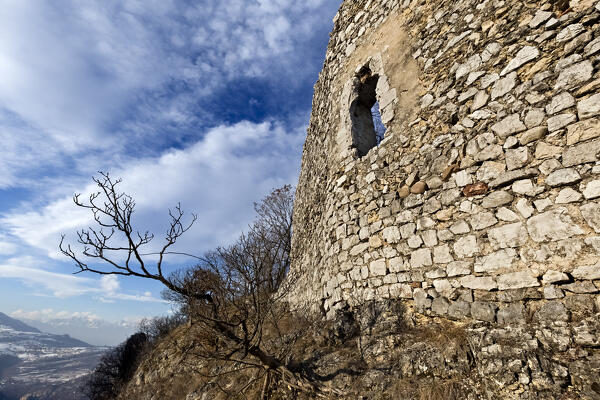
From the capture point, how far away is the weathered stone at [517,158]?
2763 millimetres

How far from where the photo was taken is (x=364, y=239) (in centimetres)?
439

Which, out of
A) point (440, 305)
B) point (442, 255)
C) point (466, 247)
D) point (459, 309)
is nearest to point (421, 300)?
point (440, 305)

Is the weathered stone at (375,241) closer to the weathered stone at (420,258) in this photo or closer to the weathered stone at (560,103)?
the weathered stone at (420,258)

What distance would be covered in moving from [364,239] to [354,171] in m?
1.22

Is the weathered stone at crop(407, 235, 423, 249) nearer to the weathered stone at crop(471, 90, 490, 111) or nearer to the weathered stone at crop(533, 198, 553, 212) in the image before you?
the weathered stone at crop(533, 198, 553, 212)

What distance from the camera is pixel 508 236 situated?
2770 millimetres

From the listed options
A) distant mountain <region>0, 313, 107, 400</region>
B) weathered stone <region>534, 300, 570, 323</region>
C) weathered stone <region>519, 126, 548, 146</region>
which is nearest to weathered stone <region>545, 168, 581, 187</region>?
weathered stone <region>519, 126, 548, 146</region>

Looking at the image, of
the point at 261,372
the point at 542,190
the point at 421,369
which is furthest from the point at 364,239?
the point at 261,372

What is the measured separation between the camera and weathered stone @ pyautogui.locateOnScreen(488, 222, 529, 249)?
2.69 metres

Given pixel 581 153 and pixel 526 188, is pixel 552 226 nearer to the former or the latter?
pixel 526 188

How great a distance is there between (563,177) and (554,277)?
859mm

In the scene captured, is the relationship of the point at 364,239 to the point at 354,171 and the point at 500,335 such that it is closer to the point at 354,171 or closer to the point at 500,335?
the point at 354,171

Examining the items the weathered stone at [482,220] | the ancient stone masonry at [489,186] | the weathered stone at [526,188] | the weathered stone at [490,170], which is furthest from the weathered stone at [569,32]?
the weathered stone at [482,220]

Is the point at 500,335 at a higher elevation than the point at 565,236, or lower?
lower
